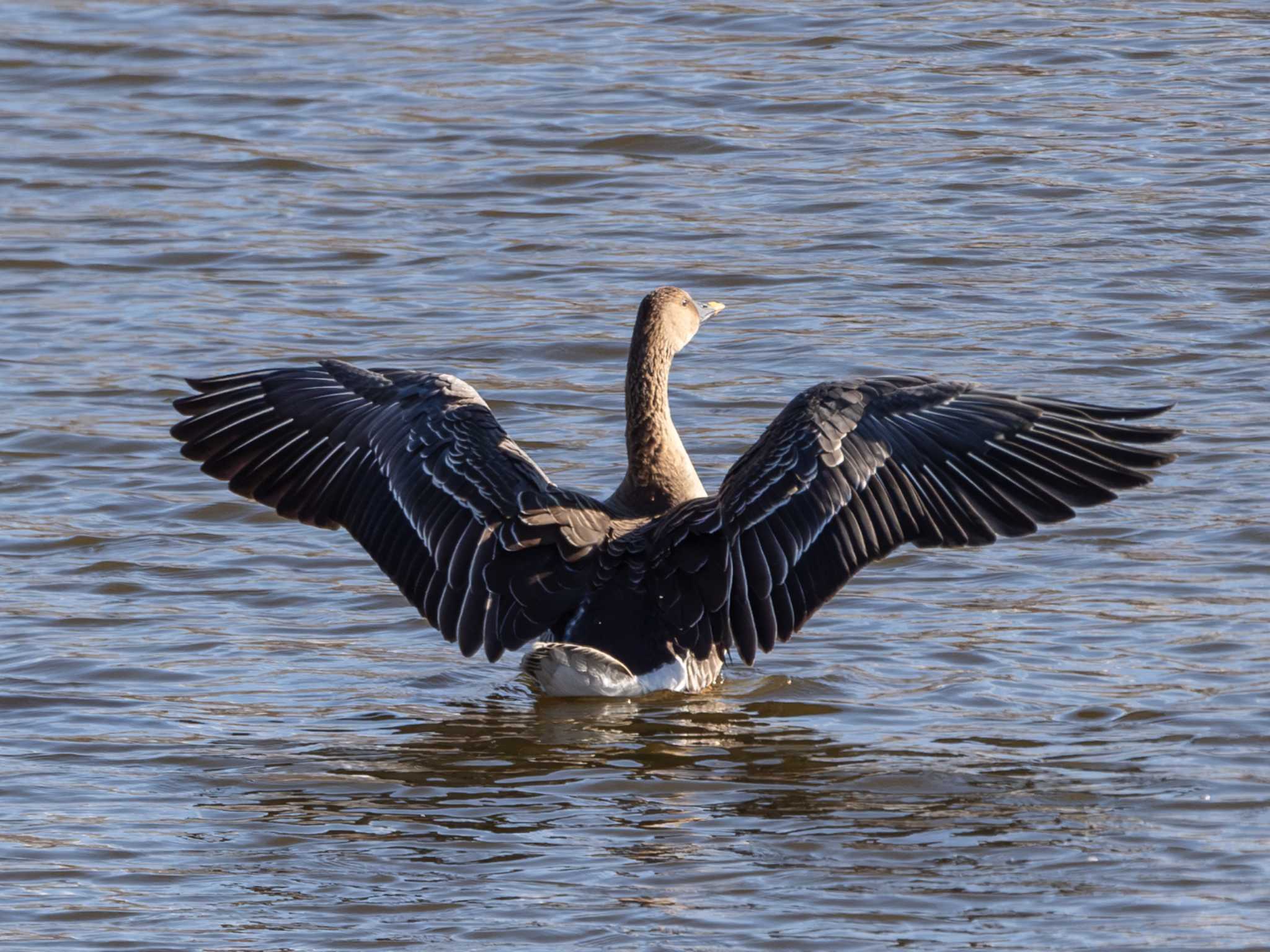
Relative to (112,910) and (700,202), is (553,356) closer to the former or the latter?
(700,202)

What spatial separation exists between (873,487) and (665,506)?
1.20 metres

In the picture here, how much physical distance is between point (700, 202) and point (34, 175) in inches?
197

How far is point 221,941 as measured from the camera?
6203 mm

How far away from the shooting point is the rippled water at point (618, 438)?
6.57 metres

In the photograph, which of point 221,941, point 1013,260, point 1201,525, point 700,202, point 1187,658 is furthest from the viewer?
point 700,202

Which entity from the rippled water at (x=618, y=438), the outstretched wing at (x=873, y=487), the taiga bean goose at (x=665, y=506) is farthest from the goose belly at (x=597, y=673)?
the outstretched wing at (x=873, y=487)

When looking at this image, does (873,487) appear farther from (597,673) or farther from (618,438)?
(618,438)

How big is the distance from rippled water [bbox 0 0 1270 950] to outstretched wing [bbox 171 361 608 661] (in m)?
0.48

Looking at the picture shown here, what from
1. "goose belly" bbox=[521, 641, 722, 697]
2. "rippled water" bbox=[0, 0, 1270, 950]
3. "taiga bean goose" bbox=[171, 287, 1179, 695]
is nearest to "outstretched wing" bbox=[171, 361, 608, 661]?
"taiga bean goose" bbox=[171, 287, 1179, 695]

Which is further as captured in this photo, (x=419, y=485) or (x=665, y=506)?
(x=665, y=506)

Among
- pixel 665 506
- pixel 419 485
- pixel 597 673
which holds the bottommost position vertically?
pixel 597 673

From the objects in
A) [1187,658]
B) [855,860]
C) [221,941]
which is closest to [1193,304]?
[1187,658]

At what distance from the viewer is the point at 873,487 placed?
7832 millimetres

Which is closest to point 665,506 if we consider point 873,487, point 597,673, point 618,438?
point 597,673
